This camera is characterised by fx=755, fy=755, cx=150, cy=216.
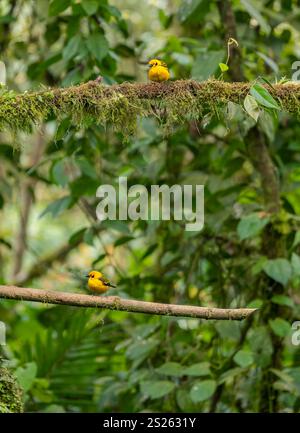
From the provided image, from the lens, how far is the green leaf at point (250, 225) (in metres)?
2.40

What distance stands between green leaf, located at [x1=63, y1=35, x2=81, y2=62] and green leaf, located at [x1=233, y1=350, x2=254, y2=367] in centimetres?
111

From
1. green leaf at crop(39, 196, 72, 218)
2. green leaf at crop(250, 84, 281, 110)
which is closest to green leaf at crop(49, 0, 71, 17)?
green leaf at crop(39, 196, 72, 218)

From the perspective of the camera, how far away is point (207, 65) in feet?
8.17

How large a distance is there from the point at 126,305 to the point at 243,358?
92 centimetres

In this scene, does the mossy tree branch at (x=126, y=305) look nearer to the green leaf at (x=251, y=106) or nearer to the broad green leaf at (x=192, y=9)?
the green leaf at (x=251, y=106)

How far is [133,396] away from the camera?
9.25 feet

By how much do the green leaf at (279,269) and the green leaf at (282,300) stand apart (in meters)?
0.14

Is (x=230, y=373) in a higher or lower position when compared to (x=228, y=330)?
lower

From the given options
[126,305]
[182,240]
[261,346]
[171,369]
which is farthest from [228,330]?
[126,305]

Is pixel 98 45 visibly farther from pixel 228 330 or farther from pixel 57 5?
pixel 228 330

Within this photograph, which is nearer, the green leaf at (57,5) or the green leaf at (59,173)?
the green leaf at (57,5)

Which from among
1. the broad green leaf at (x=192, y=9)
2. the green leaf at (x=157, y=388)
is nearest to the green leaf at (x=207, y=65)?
the broad green leaf at (x=192, y=9)

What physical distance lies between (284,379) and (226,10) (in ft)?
4.21
